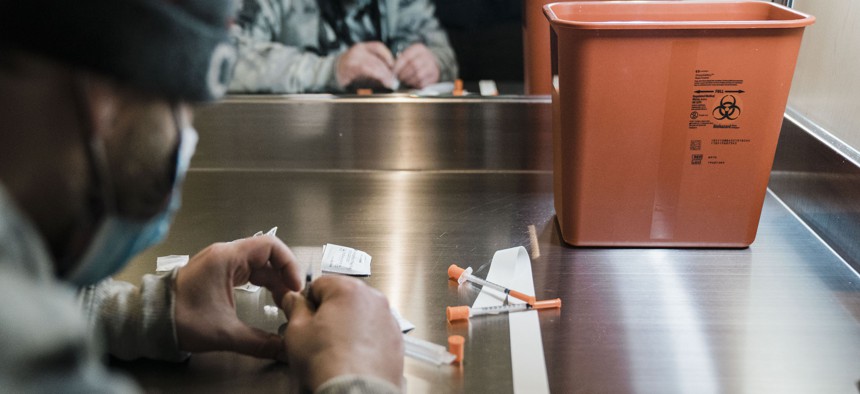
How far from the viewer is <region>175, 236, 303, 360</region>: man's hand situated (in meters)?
0.86

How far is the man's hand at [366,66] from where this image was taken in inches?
69.3

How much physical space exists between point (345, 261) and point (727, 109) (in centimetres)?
59

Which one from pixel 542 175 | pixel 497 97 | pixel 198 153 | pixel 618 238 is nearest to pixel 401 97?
pixel 497 97

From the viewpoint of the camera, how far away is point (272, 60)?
1.79 meters

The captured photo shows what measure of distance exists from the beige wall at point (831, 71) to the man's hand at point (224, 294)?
36.1 inches

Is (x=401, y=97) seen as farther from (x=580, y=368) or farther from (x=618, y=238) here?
(x=580, y=368)

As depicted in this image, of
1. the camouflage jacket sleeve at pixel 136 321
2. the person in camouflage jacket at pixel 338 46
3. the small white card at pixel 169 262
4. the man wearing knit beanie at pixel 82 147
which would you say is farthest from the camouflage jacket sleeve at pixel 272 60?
the man wearing knit beanie at pixel 82 147

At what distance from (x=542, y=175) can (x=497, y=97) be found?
0.60 ft

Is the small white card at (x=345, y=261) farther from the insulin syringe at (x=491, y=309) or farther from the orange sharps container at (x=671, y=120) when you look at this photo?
the orange sharps container at (x=671, y=120)

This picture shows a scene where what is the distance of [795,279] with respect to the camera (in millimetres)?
1087

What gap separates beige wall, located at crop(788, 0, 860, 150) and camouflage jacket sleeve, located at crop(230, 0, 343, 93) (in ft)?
3.21

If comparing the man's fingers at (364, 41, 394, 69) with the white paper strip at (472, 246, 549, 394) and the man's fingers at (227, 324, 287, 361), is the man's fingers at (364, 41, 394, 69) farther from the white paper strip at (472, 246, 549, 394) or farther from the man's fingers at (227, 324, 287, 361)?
the man's fingers at (227, 324, 287, 361)

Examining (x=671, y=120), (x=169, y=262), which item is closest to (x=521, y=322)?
(x=671, y=120)

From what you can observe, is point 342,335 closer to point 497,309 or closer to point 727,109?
point 497,309
